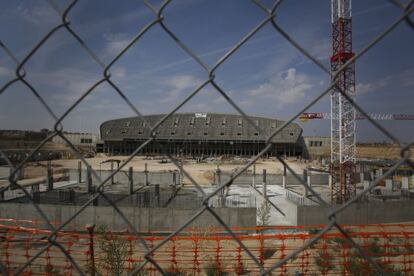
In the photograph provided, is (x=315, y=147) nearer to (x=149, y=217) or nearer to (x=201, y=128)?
(x=201, y=128)

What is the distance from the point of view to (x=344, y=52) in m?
19.7

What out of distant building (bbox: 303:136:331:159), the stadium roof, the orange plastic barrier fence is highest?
the stadium roof

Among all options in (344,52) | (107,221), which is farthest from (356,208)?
(344,52)

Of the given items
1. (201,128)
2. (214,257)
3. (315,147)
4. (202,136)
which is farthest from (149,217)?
(315,147)

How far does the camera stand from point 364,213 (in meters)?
12.6

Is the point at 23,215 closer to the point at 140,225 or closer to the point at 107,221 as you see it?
the point at 107,221

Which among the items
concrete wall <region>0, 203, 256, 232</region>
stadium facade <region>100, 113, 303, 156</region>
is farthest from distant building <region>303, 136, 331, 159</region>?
concrete wall <region>0, 203, 256, 232</region>

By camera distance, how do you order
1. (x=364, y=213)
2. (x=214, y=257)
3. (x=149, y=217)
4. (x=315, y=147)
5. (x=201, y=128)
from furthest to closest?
(x=315, y=147), (x=201, y=128), (x=364, y=213), (x=149, y=217), (x=214, y=257)

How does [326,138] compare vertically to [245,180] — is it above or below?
above

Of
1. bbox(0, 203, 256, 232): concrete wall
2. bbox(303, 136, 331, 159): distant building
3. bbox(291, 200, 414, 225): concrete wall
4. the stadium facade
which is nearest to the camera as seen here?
bbox(0, 203, 256, 232): concrete wall

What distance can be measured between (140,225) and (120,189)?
8.72m

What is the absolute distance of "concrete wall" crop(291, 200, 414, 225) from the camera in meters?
12.2

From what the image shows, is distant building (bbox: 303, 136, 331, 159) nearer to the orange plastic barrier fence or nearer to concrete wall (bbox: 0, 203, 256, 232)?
concrete wall (bbox: 0, 203, 256, 232)

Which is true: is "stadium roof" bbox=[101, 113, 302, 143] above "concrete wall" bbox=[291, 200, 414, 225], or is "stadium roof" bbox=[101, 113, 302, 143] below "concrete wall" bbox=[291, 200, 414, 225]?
above
